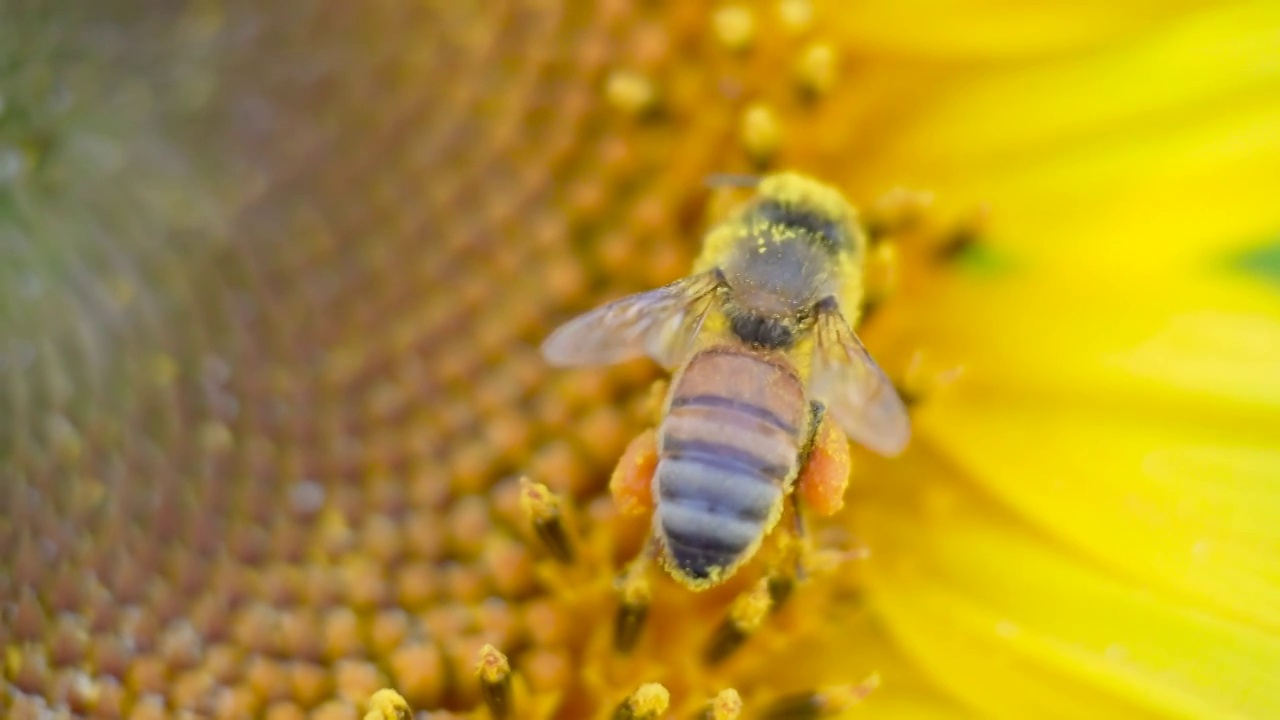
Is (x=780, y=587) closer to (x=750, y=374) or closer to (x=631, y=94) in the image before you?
(x=750, y=374)

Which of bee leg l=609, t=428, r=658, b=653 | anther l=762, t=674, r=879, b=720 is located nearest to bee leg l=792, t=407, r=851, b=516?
bee leg l=609, t=428, r=658, b=653

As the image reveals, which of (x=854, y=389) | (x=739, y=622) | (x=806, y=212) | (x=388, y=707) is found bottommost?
(x=388, y=707)

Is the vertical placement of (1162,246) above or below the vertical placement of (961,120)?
below

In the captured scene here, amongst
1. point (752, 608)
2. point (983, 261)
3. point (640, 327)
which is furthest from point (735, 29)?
point (752, 608)

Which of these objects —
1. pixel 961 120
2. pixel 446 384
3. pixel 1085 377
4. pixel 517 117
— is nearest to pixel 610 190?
pixel 517 117

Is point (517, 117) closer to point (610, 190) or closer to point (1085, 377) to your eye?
point (610, 190)

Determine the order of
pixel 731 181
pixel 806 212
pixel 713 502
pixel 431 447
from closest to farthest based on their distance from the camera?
pixel 713 502, pixel 806 212, pixel 731 181, pixel 431 447

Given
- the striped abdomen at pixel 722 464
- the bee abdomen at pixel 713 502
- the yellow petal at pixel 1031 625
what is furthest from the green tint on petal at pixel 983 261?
the bee abdomen at pixel 713 502
